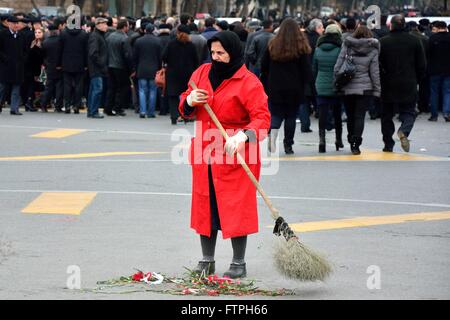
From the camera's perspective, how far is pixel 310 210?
1359 centimetres

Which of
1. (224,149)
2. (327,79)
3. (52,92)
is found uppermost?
(224,149)

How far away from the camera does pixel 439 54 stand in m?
26.7

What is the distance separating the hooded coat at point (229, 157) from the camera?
31.3 ft

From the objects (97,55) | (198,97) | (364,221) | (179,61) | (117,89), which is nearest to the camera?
(198,97)

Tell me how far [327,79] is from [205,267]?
1016 centimetres

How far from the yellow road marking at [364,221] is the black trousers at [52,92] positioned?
15.0 m

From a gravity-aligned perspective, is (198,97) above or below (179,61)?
above

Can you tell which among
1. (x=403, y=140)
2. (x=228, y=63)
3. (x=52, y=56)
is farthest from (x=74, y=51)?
(x=228, y=63)

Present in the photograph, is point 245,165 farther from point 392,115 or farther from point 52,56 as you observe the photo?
→ point 52,56

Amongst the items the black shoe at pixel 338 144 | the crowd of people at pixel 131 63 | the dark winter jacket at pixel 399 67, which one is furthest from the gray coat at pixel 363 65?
the crowd of people at pixel 131 63

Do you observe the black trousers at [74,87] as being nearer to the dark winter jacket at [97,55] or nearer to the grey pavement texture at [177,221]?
the dark winter jacket at [97,55]

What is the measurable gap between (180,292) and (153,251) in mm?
1915

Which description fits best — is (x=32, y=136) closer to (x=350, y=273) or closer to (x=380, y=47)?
(x=380, y=47)
